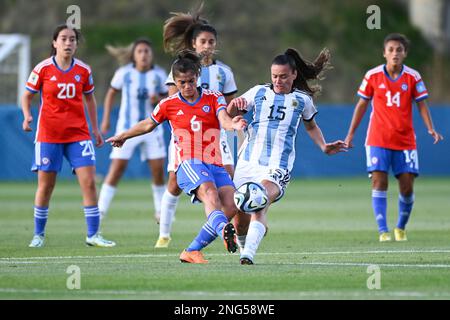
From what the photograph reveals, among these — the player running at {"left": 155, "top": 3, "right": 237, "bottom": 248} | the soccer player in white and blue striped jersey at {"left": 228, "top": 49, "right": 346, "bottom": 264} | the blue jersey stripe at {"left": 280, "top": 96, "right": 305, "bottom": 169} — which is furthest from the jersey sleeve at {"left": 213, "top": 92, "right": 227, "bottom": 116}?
the player running at {"left": 155, "top": 3, "right": 237, "bottom": 248}

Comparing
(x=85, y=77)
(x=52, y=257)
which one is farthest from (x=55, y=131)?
(x=52, y=257)

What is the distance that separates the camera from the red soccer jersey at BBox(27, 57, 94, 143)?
12375 millimetres

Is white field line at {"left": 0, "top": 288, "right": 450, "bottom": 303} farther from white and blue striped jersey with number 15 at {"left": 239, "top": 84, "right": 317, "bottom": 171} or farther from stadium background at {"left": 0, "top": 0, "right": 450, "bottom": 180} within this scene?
stadium background at {"left": 0, "top": 0, "right": 450, "bottom": 180}

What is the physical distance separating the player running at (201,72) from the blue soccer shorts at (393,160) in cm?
212

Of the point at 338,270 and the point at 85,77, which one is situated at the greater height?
the point at 85,77

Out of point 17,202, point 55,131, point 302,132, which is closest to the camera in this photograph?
point 55,131

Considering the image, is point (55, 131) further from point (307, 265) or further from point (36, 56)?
point (36, 56)

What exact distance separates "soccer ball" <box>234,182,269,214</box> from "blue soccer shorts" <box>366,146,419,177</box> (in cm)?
404

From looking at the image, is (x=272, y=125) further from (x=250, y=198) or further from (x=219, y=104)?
(x=250, y=198)

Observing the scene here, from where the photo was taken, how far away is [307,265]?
9.87 meters

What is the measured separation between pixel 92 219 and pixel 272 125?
314cm

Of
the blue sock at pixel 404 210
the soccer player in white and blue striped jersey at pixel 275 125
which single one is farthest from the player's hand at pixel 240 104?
the blue sock at pixel 404 210
